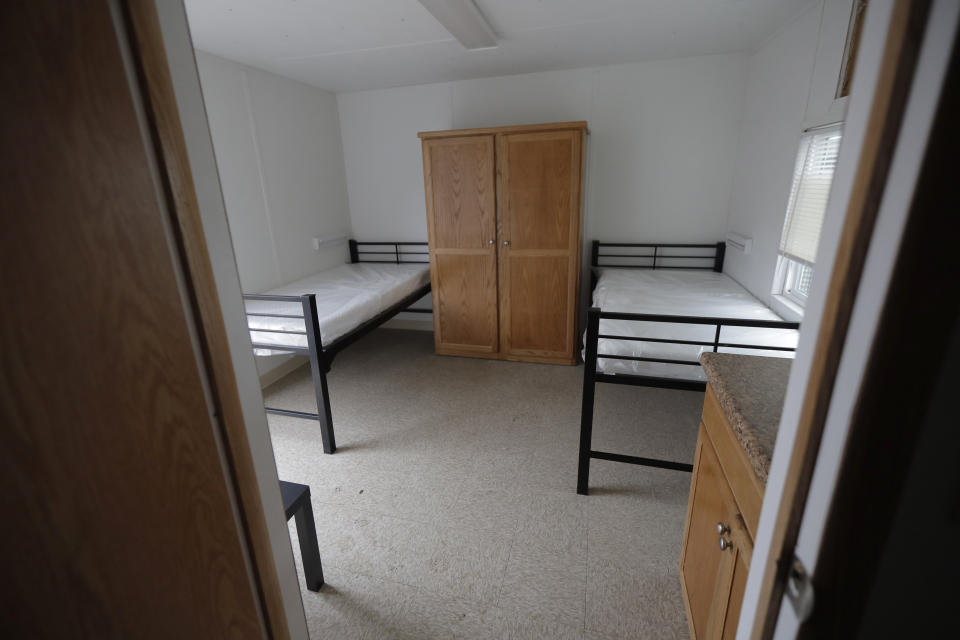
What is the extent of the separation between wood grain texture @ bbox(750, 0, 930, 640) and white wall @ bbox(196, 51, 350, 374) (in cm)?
296

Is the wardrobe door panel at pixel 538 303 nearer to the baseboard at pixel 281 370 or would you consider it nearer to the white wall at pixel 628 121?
the white wall at pixel 628 121

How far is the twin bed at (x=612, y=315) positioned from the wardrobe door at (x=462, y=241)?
0.40 m

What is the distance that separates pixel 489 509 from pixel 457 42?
2.99 metres

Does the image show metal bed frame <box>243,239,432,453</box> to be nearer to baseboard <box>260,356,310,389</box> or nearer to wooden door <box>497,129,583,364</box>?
baseboard <box>260,356,310,389</box>

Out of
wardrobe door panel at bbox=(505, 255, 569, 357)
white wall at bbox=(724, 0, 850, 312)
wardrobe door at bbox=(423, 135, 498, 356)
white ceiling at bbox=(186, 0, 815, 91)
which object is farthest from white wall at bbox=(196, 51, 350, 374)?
white wall at bbox=(724, 0, 850, 312)

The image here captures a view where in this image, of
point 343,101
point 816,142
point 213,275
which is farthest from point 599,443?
point 343,101

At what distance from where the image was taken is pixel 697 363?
2.01 m

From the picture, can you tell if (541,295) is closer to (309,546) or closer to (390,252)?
(390,252)

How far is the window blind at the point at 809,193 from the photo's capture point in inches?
86.7

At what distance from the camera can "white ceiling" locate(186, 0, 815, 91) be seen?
7.63 ft

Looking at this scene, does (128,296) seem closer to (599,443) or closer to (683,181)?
(599,443)

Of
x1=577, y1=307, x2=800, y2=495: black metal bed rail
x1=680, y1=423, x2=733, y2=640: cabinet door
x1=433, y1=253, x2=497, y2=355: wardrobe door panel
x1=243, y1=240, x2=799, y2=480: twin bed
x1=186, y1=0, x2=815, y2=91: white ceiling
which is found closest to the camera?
x1=680, y1=423, x2=733, y2=640: cabinet door

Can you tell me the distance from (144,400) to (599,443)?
234 centimetres

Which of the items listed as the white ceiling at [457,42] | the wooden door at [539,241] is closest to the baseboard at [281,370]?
the wooden door at [539,241]
